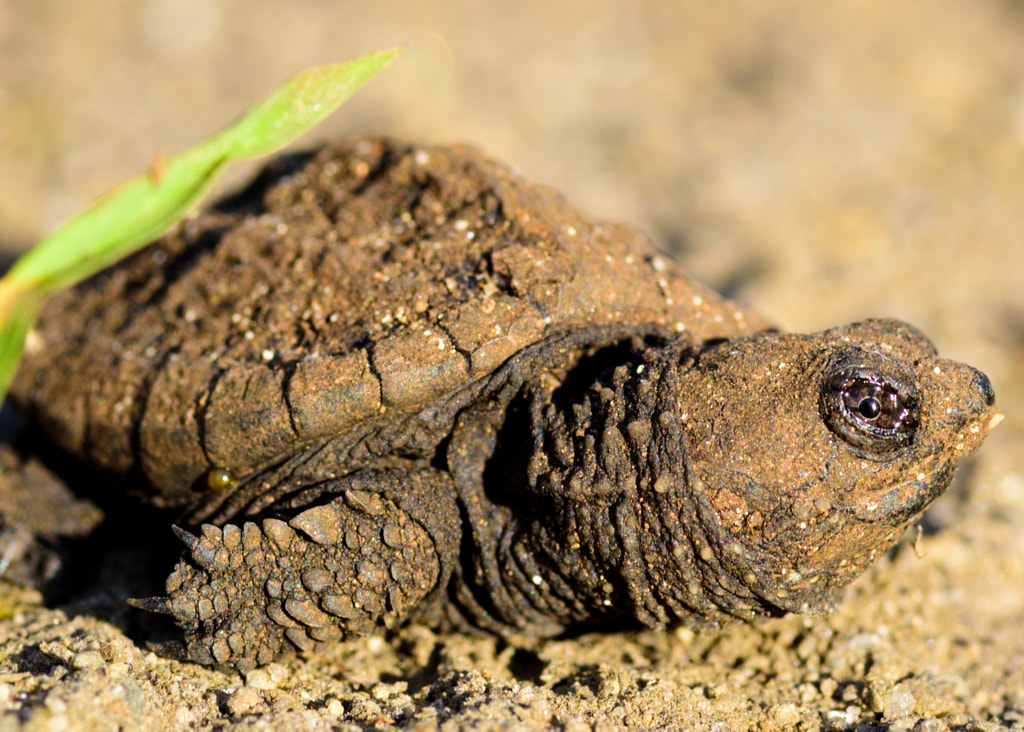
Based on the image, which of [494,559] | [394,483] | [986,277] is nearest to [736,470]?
[494,559]

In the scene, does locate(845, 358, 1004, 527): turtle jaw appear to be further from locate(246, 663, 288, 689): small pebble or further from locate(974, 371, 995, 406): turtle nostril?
locate(246, 663, 288, 689): small pebble

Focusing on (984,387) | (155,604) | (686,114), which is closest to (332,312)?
(155,604)

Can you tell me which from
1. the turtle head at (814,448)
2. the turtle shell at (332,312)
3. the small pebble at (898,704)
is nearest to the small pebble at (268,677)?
the turtle shell at (332,312)

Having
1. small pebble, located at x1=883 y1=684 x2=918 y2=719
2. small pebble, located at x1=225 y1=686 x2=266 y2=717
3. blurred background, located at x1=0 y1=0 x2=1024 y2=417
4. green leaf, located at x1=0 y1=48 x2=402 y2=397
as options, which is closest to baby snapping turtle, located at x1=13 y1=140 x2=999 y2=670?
small pebble, located at x1=225 y1=686 x2=266 y2=717

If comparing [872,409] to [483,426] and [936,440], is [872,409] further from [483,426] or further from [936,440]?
[483,426]

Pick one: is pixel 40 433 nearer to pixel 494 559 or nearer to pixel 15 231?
pixel 494 559

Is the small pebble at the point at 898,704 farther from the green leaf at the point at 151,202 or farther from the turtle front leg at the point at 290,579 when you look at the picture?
the green leaf at the point at 151,202
